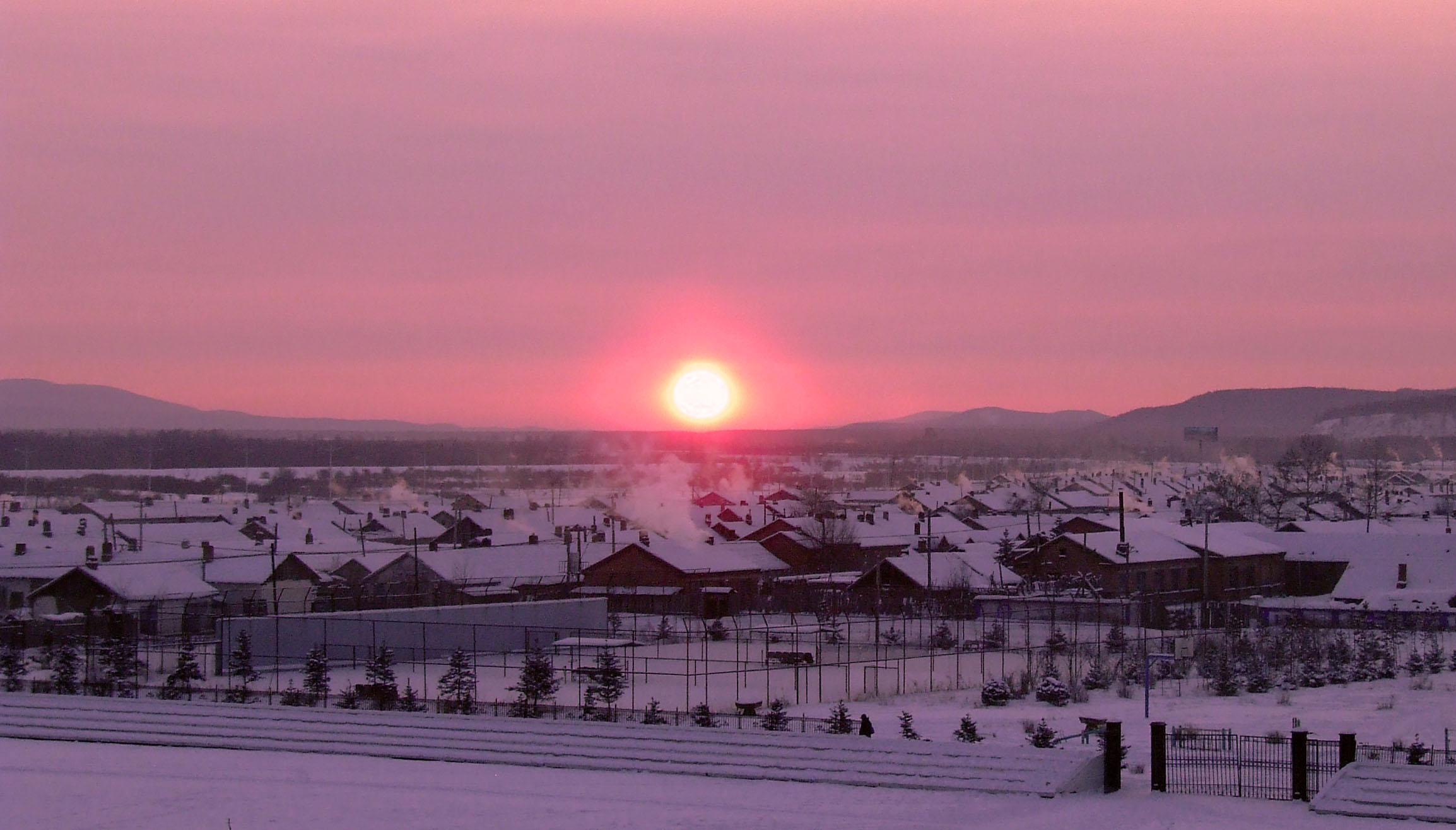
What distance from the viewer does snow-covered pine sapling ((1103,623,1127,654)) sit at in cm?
3784

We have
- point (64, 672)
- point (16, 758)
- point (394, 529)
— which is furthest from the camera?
point (394, 529)

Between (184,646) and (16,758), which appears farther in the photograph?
(184,646)

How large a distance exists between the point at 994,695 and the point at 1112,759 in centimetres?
1125

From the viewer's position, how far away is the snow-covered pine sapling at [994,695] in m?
30.5

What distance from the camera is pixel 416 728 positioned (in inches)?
939

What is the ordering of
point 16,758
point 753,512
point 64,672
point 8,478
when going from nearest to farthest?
point 16,758 → point 64,672 → point 753,512 → point 8,478

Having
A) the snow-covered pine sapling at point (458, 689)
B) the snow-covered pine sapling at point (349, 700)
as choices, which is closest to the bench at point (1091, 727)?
the snow-covered pine sapling at point (458, 689)

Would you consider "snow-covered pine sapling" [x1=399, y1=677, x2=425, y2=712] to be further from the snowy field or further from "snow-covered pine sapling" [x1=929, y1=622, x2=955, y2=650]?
"snow-covered pine sapling" [x1=929, y1=622, x2=955, y2=650]

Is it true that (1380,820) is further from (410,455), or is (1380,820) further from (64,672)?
(410,455)

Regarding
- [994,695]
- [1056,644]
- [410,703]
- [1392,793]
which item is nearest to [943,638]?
[1056,644]

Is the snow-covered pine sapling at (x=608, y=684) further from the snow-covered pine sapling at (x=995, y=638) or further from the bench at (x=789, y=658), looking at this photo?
the snow-covered pine sapling at (x=995, y=638)

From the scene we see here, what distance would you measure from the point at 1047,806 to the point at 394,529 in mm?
52190

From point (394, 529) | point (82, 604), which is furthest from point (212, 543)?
point (82, 604)

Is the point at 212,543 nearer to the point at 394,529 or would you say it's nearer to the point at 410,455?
the point at 394,529
